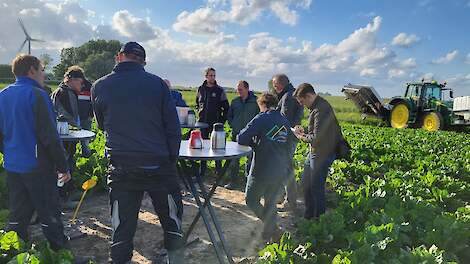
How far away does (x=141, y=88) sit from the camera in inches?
126

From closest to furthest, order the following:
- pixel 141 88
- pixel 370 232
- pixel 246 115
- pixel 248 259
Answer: pixel 141 88 < pixel 370 232 < pixel 248 259 < pixel 246 115

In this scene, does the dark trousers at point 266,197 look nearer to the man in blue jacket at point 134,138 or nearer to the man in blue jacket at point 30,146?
the man in blue jacket at point 134,138

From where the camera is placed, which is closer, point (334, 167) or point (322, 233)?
point (322, 233)

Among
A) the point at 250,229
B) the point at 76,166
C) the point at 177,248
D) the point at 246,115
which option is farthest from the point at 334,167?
the point at 177,248

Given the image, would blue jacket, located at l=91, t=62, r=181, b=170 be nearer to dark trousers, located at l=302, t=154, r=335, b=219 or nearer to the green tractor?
dark trousers, located at l=302, t=154, r=335, b=219

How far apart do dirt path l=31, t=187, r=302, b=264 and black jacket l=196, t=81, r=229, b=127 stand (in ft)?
4.89

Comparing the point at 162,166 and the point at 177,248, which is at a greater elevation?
the point at 162,166

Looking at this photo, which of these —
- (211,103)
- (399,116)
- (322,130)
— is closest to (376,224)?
(322,130)

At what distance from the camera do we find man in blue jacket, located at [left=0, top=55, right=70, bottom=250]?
346cm

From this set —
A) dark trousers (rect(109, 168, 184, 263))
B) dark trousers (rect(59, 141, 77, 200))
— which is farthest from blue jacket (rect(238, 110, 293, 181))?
dark trousers (rect(59, 141, 77, 200))

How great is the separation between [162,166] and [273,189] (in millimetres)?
1585

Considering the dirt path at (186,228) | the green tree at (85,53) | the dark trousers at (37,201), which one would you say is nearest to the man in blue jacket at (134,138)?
the dark trousers at (37,201)

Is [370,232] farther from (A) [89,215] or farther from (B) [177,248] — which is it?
(A) [89,215]

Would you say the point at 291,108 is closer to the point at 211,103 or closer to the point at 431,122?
the point at 211,103
